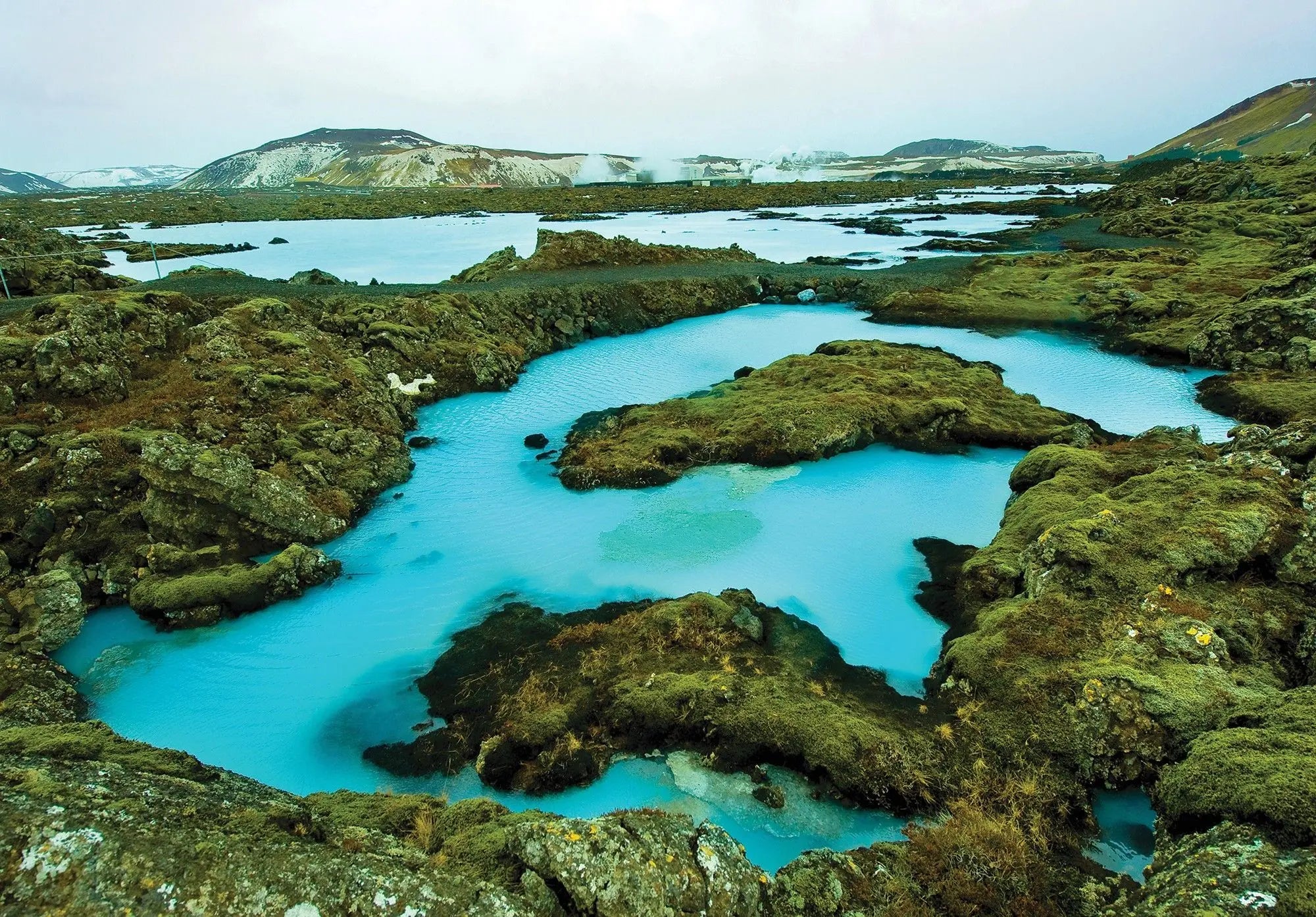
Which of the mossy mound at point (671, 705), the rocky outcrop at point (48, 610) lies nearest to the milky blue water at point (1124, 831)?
the mossy mound at point (671, 705)

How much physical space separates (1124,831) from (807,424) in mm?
18636

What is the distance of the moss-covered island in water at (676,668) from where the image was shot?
7156mm

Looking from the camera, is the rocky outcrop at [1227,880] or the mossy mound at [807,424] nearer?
the rocky outcrop at [1227,880]

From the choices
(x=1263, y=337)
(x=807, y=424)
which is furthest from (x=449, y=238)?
(x=1263, y=337)

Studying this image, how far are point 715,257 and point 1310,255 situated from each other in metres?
47.6

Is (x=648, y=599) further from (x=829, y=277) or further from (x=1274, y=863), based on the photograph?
(x=829, y=277)

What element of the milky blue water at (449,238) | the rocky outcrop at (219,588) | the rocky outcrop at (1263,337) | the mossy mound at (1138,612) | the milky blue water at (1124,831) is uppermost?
the milky blue water at (449,238)

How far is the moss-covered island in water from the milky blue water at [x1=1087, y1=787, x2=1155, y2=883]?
0.30 m

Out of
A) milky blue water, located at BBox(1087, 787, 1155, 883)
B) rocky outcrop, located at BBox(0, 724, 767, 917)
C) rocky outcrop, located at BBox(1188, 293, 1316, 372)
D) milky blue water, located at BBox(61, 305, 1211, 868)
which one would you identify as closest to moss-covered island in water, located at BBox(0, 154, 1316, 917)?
rocky outcrop, located at BBox(0, 724, 767, 917)

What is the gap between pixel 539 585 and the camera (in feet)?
62.2

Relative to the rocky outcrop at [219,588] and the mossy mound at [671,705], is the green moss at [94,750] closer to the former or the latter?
the mossy mound at [671,705]

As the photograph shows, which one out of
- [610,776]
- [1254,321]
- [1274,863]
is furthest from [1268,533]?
[1254,321]

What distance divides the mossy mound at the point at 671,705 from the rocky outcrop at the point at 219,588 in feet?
19.6

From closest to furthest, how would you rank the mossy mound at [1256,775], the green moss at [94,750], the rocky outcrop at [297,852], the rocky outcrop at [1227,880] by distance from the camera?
the rocky outcrop at [297,852], the rocky outcrop at [1227,880], the mossy mound at [1256,775], the green moss at [94,750]
